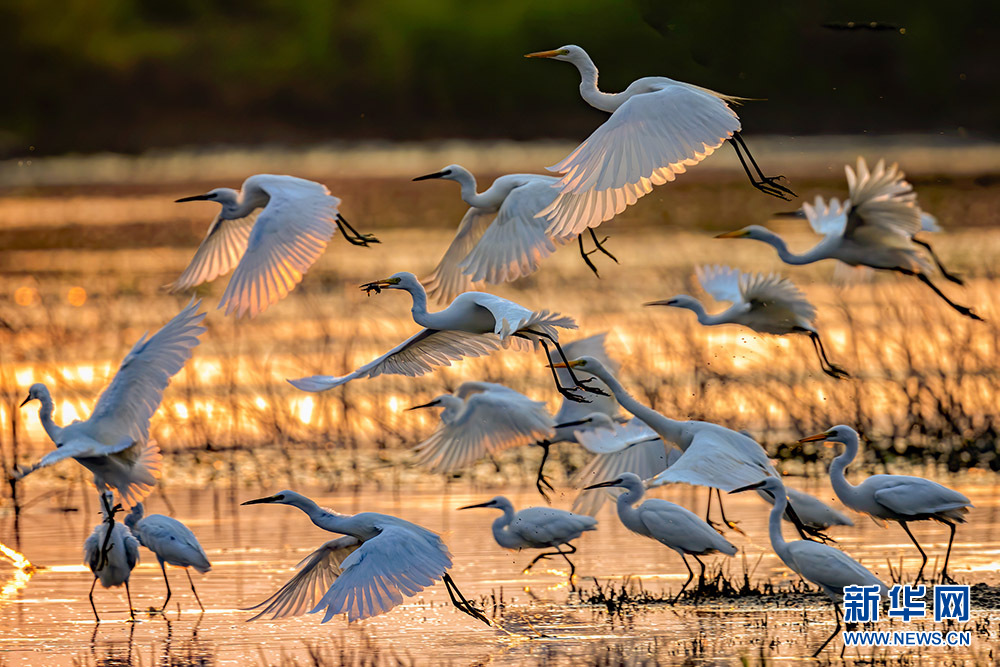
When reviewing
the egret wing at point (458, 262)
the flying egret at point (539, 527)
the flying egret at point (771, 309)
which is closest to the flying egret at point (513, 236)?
the egret wing at point (458, 262)

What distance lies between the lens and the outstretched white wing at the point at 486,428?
32.6 ft

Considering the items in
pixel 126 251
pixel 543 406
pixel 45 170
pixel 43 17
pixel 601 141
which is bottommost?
pixel 543 406

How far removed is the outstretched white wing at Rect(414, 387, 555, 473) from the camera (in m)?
9.92

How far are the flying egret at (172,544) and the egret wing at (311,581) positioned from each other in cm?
62

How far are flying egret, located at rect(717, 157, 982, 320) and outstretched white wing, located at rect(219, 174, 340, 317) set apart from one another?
287cm

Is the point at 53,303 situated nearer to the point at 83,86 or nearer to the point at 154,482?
the point at 154,482

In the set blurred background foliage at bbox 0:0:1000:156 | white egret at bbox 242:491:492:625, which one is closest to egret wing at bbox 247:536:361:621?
white egret at bbox 242:491:492:625

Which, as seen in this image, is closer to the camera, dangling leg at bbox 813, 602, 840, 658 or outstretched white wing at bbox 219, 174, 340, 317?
dangling leg at bbox 813, 602, 840, 658

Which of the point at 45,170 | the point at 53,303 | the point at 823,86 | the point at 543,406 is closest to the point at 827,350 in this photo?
the point at 543,406

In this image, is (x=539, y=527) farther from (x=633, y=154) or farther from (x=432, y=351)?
(x=633, y=154)

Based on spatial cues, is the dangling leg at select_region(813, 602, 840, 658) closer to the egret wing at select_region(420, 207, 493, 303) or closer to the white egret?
the white egret

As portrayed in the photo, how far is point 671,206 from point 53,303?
9.16 meters

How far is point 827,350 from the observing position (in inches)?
516

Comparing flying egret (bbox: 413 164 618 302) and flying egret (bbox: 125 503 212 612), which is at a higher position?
flying egret (bbox: 413 164 618 302)
